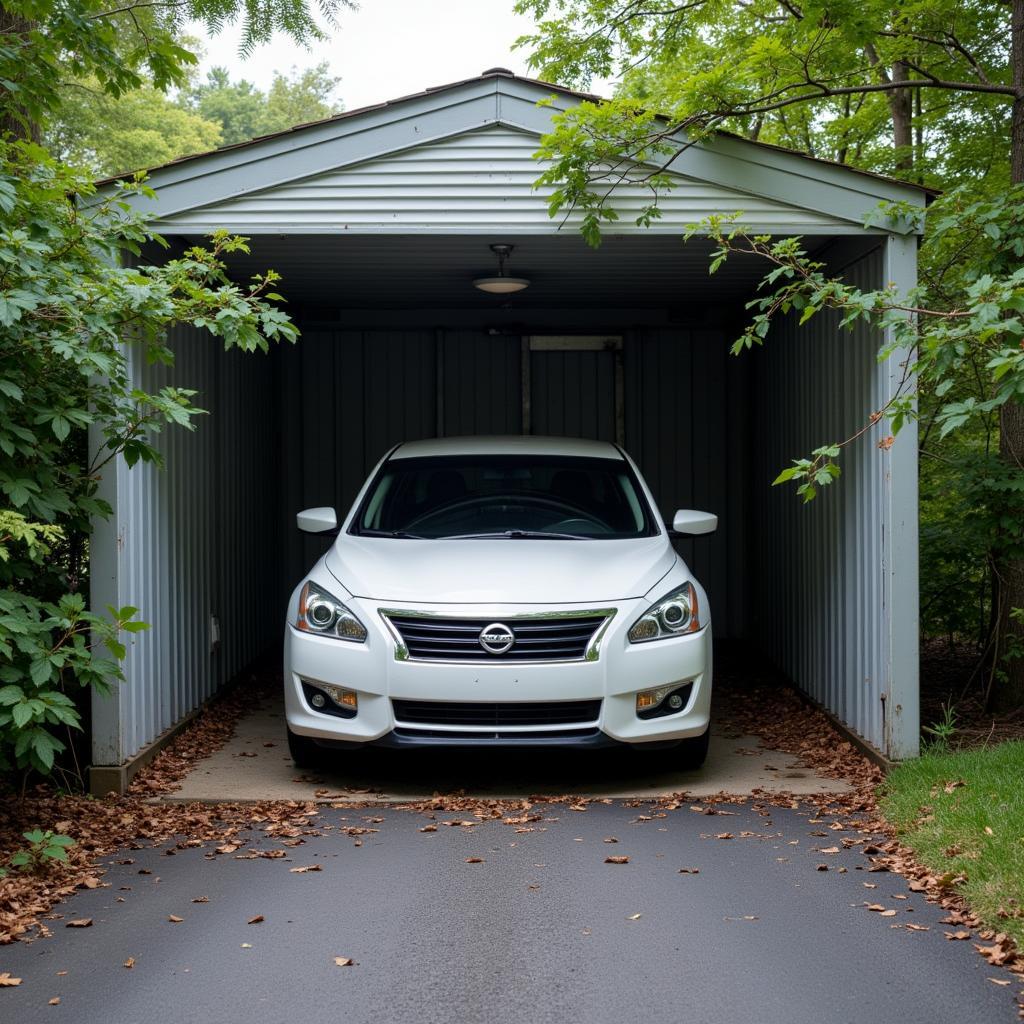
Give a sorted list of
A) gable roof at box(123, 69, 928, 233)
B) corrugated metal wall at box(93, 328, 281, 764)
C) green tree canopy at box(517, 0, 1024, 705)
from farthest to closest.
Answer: gable roof at box(123, 69, 928, 233), corrugated metal wall at box(93, 328, 281, 764), green tree canopy at box(517, 0, 1024, 705)

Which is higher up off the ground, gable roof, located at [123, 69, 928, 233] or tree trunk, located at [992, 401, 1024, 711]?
gable roof, located at [123, 69, 928, 233]

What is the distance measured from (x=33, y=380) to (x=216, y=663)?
375 cm

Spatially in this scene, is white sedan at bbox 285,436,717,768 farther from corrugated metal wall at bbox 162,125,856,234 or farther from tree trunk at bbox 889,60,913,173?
tree trunk at bbox 889,60,913,173

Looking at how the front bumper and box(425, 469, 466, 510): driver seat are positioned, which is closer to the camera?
the front bumper

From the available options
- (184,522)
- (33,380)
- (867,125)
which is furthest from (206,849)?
(867,125)

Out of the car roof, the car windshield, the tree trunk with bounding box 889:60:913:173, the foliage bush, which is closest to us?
the foliage bush

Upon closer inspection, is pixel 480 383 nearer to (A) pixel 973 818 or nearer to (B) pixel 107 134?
(A) pixel 973 818

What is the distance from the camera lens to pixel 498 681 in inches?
249

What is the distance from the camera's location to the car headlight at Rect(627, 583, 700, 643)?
21.4 feet

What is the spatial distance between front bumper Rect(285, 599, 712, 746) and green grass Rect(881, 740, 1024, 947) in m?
1.26

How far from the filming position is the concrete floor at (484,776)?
6.82 metres

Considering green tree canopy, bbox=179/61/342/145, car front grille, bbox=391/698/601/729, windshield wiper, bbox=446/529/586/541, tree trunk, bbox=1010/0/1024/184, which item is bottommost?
car front grille, bbox=391/698/601/729

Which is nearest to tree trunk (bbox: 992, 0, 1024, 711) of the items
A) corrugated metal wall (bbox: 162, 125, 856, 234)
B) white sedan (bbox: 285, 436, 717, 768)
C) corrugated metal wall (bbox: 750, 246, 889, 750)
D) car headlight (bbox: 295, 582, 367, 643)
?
corrugated metal wall (bbox: 750, 246, 889, 750)

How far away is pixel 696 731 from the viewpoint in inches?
265
